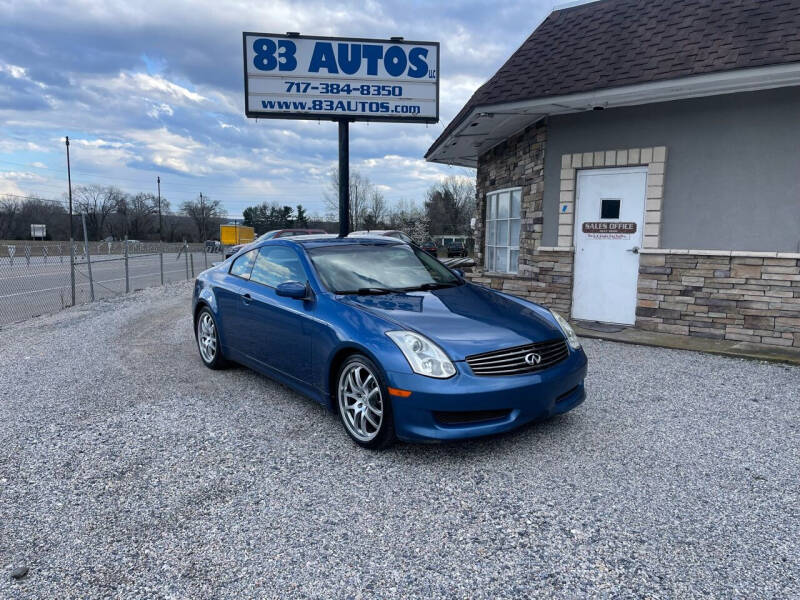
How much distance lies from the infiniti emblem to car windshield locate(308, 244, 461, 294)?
48.5 inches

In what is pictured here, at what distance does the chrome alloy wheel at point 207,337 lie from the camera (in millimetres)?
5504

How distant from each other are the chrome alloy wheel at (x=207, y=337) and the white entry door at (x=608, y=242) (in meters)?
5.30

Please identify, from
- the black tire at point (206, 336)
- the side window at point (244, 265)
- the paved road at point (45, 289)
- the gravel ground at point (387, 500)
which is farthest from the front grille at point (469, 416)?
the paved road at point (45, 289)

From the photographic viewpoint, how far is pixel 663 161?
693 centimetres

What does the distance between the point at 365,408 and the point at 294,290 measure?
3.66ft

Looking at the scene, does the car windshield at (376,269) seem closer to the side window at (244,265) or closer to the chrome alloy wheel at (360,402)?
the chrome alloy wheel at (360,402)

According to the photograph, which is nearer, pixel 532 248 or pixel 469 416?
pixel 469 416

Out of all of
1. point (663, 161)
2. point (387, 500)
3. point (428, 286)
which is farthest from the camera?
point (663, 161)

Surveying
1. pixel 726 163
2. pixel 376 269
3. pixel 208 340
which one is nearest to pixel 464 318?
pixel 376 269

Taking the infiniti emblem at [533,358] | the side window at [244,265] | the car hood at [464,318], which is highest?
the side window at [244,265]

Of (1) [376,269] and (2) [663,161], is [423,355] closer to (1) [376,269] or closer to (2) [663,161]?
(1) [376,269]

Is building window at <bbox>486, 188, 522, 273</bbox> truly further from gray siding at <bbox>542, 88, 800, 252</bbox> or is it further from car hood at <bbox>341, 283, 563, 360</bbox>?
car hood at <bbox>341, 283, 563, 360</bbox>

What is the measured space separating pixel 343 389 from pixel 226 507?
112 cm

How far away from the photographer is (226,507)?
2.84 meters
